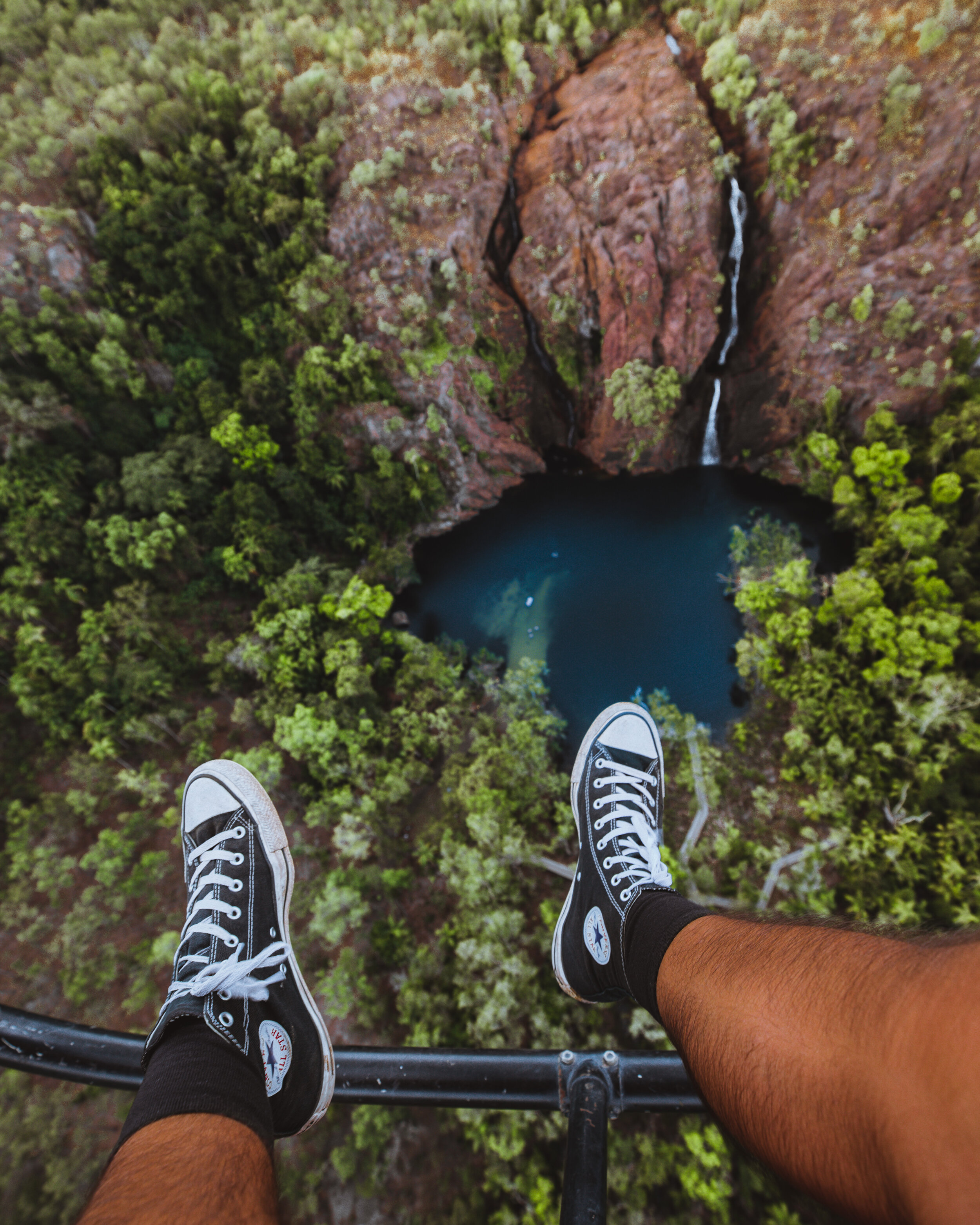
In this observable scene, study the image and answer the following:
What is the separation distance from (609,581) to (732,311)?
724 centimetres

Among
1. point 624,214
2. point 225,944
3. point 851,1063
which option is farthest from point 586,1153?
point 624,214

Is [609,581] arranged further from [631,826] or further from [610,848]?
[610,848]

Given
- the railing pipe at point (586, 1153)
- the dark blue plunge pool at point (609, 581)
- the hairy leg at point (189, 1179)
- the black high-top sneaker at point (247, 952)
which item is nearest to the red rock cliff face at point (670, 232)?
the dark blue plunge pool at point (609, 581)

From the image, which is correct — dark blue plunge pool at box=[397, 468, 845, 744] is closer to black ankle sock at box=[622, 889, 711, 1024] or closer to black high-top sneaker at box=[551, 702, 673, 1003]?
black high-top sneaker at box=[551, 702, 673, 1003]

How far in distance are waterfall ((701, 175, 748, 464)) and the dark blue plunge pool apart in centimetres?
61

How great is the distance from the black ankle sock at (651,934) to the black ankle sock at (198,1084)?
50.4 inches

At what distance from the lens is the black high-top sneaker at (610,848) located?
7.90ft

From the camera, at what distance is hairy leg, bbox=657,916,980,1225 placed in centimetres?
A: 75

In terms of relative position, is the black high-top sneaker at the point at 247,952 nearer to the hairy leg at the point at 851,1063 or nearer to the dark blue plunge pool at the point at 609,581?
the hairy leg at the point at 851,1063

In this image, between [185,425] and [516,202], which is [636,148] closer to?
[516,202]

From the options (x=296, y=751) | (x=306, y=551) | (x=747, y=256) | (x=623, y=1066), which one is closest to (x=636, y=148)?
(x=747, y=256)

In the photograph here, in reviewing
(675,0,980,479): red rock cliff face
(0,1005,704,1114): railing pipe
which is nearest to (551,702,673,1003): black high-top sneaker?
(0,1005,704,1114): railing pipe

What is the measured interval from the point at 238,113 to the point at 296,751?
13.8 meters

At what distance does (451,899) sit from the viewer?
746 cm
